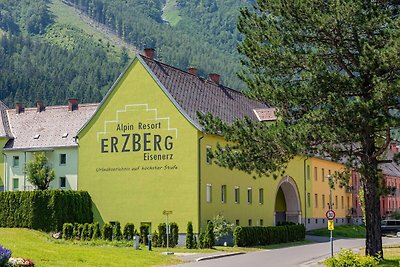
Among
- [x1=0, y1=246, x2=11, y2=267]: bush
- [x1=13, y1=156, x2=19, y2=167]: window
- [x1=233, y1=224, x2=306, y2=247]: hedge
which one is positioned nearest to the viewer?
[x1=0, y1=246, x2=11, y2=267]: bush

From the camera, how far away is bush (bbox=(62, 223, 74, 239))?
53.5 meters

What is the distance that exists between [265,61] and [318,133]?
14.7 feet

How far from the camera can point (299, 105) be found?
33500 millimetres

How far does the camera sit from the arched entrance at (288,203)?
71250 mm

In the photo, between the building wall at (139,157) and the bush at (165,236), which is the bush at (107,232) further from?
the bush at (165,236)

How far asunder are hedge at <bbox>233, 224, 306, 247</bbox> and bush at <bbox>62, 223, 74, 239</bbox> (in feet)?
38.2

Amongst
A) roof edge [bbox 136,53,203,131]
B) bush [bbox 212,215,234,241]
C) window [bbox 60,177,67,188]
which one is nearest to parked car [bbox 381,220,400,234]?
bush [bbox 212,215,234,241]

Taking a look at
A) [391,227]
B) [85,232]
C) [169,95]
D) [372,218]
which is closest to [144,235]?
[85,232]

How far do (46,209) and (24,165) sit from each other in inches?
577

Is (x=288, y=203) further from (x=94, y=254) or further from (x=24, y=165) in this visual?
(x=94, y=254)

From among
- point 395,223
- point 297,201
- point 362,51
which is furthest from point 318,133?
point 395,223

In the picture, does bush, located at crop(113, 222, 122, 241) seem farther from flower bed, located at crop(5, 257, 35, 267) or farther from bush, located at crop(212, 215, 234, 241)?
flower bed, located at crop(5, 257, 35, 267)

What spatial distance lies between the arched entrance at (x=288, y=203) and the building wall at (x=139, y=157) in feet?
62.0

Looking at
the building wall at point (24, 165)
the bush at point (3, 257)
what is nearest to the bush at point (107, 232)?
the building wall at point (24, 165)
